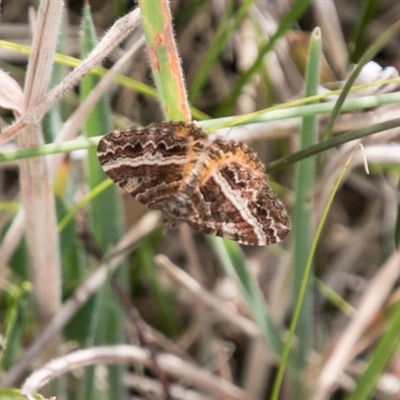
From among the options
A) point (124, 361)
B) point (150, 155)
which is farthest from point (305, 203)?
point (124, 361)

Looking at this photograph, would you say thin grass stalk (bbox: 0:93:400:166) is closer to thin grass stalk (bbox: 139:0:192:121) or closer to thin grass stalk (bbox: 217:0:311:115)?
thin grass stalk (bbox: 139:0:192:121)

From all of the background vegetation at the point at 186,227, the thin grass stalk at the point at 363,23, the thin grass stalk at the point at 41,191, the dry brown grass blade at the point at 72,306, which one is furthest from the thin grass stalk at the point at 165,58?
the thin grass stalk at the point at 363,23

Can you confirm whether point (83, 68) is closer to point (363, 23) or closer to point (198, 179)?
point (198, 179)

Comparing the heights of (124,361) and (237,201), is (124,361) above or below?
below

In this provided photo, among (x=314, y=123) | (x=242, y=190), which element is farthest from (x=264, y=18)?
(x=242, y=190)

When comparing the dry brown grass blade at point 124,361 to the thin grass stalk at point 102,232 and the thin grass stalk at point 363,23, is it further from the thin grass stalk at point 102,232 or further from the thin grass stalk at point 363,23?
the thin grass stalk at point 363,23

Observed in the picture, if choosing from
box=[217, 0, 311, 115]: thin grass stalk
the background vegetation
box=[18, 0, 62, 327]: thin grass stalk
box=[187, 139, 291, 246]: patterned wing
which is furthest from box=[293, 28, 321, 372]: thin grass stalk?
box=[18, 0, 62, 327]: thin grass stalk
